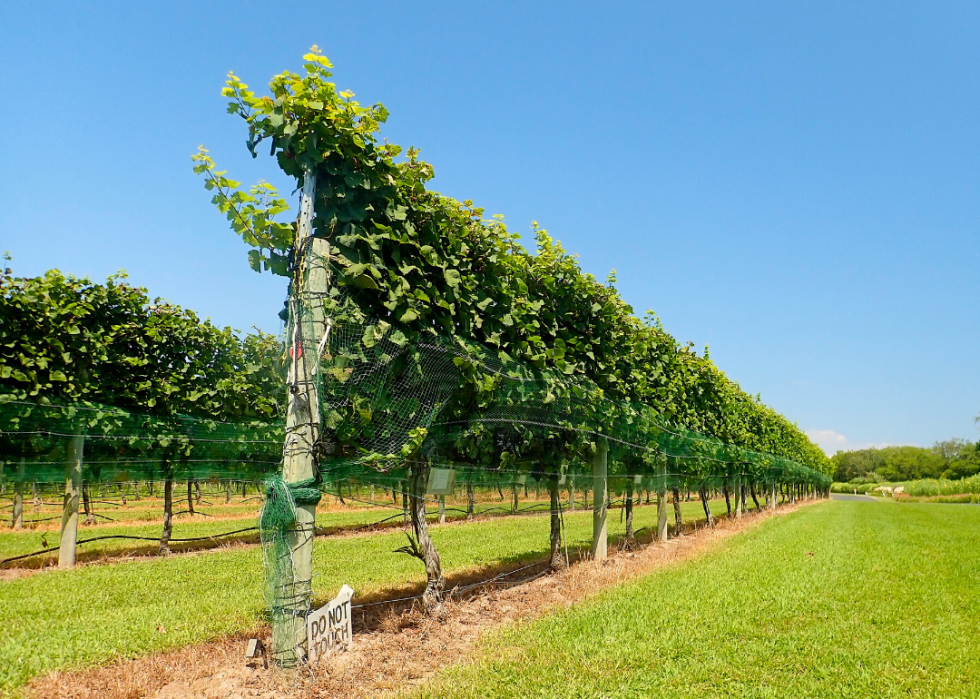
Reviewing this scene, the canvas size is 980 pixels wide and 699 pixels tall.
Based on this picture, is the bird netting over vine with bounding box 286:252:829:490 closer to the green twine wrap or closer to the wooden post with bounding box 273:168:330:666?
the wooden post with bounding box 273:168:330:666

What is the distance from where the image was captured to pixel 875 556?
10.5 metres

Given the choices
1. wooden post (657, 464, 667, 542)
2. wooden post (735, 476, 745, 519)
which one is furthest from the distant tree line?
wooden post (657, 464, 667, 542)

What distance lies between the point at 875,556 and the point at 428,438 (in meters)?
9.32

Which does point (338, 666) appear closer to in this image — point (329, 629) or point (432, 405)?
point (329, 629)

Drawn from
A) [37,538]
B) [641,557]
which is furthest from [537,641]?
[37,538]

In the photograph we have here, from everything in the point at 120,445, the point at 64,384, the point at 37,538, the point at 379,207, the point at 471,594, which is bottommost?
the point at 37,538

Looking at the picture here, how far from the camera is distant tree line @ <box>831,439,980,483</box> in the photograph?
89812mm

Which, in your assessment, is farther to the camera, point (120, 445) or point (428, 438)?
point (120, 445)

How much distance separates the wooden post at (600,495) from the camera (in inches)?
358

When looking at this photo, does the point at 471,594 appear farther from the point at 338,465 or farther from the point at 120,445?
the point at 120,445

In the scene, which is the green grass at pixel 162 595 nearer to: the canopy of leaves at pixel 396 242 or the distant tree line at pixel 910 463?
the canopy of leaves at pixel 396 242

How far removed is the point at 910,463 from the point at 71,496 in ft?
452

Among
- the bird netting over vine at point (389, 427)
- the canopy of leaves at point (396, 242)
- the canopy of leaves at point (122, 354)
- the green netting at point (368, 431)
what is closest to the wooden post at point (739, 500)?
the bird netting over vine at point (389, 427)

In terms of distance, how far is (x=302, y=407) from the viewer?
4316mm
